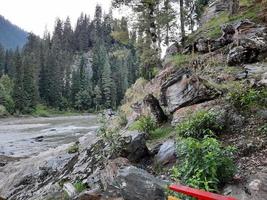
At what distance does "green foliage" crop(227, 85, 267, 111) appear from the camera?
12035mm

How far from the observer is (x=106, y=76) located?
11862cm

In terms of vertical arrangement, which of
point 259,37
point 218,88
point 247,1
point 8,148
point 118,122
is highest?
point 247,1

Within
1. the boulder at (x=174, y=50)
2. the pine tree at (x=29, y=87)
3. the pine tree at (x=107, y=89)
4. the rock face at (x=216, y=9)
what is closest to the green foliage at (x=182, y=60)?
the boulder at (x=174, y=50)

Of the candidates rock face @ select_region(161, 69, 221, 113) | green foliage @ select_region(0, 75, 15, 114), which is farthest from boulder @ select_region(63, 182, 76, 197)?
green foliage @ select_region(0, 75, 15, 114)

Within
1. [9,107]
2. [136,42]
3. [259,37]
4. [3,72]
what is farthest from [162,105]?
[3,72]

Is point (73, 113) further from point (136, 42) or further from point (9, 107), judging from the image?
point (136, 42)

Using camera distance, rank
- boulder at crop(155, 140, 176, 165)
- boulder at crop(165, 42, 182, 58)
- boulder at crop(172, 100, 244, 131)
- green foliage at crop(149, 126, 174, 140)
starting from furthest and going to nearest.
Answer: boulder at crop(165, 42, 182, 58)
green foliage at crop(149, 126, 174, 140)
boulder at crop(172, 100, 244, 131)
boulder at crop(155, 140, 176, 165)

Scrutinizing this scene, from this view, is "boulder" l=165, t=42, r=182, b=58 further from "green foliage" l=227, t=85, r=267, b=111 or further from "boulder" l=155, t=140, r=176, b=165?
"boulder" l=155, t=140, r=176, b=165

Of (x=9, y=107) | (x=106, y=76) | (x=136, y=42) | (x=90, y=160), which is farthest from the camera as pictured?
(x=106, y=76)

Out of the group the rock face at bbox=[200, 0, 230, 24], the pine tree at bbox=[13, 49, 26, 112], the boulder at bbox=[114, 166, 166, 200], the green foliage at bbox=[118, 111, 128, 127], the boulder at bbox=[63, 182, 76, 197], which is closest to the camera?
the boulder at bbox=[114, 166, 166, 200]

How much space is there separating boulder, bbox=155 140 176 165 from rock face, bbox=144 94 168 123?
294 cm

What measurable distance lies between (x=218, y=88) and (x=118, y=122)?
23.3ft

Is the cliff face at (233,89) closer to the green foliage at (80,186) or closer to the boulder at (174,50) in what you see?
the boulder at (174,50)

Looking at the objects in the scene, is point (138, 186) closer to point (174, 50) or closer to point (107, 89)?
point (174, 50)
